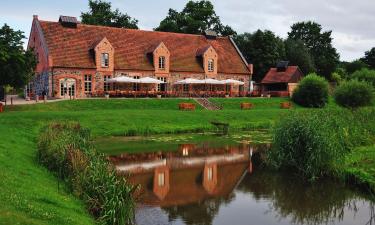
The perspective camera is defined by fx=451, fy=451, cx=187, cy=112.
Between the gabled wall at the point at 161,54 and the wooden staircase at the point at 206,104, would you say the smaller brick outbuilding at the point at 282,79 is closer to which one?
the wooden staircase at the point at 206,104

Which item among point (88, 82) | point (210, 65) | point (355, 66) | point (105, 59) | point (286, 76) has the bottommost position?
point (88, 82)

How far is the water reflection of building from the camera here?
54.2ft

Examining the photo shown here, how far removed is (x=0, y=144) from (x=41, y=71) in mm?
32533

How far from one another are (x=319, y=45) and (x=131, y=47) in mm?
52127

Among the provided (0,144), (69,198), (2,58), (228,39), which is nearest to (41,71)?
(2,58)

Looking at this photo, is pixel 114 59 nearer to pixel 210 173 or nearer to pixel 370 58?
pixel 210 173

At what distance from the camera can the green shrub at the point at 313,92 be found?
53.8 m

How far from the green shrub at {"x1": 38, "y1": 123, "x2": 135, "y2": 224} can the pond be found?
132 centimetres

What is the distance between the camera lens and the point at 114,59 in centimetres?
5131

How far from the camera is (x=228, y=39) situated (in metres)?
64.4

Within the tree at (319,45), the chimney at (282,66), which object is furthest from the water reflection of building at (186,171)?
the tree at (319,45)

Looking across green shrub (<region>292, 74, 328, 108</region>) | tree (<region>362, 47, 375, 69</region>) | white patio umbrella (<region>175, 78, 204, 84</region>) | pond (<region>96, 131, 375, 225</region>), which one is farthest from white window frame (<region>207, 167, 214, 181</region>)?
tree (<region>362, 47, 375, 69</region>)

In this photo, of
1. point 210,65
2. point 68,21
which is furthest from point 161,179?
point 210,65

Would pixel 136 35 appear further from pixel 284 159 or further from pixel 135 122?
pixel 284 159
